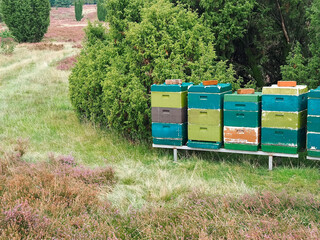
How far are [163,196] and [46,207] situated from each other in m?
1.79

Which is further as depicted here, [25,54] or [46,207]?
[25,54]

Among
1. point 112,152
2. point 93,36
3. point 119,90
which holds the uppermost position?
point 93,36

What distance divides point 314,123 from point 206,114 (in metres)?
1.96

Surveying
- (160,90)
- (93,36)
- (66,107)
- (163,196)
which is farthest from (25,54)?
(163,196)

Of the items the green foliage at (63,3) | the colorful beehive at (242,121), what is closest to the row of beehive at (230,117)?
the colorful beehive at (242,121)

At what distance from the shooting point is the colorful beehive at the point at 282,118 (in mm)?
7203

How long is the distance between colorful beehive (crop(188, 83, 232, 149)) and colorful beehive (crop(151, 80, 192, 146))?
19 cm

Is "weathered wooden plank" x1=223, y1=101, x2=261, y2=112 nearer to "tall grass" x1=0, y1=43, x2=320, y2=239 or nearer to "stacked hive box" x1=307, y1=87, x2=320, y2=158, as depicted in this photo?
"stacked hive box" x1=307, y1=87, x2=320, y2=158

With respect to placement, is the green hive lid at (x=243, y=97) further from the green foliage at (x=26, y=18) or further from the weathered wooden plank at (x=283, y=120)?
the green foliage at (x=26, y=18)

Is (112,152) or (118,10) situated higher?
(118,10)

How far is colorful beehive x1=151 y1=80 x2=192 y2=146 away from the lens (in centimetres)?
798

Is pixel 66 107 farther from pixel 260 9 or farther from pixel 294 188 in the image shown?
pixel 294 188

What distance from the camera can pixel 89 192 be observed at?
20.5ft

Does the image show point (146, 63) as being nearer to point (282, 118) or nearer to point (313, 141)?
point (282, 118)
